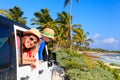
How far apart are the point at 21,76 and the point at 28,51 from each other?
545 millimetres

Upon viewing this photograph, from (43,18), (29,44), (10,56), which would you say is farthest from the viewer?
(43,18)

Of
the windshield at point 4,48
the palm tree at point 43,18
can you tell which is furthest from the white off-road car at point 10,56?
the palm tree at point 43,18

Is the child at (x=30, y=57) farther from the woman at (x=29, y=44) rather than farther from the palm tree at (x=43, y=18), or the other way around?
the palm tree at (x=43, y=18)

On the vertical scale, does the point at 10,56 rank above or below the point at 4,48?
below

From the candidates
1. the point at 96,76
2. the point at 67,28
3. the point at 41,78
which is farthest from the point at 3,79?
the point at 67,28

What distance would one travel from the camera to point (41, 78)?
461cm

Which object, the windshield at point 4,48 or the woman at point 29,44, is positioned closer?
the windshield at point 4,48

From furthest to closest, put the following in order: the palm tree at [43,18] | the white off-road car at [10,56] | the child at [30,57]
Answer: the palm tree at [43,18], the child at [30,57], the white off-road car at [10,56]

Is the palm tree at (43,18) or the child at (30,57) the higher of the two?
the palm tree at (43,18)

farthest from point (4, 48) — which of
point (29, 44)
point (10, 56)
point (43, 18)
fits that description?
point (43, 18)

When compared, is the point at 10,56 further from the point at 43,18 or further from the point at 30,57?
the point at 43,18

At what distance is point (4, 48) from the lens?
3.79 metres

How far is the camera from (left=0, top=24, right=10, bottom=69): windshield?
373 centimetres

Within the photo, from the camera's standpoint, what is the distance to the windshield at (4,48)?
147 inches
